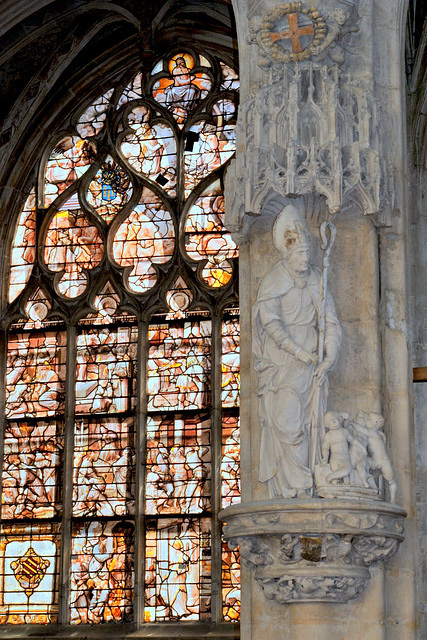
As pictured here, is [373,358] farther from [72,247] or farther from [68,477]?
[72,247]

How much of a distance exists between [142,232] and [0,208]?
1692 millimetres

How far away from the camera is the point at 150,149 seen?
14.0 m

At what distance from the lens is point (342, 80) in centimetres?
720

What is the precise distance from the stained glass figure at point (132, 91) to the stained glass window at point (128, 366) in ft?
0.09

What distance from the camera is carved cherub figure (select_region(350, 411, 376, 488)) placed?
6.55m

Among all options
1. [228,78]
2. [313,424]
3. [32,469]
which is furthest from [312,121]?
[228,78]

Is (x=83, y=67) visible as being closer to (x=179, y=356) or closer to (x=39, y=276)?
(x=39, y=276)

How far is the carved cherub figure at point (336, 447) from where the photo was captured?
648 centimetres

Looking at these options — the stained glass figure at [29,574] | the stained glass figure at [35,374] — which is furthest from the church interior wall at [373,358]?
the stained glass figure at [35,374]

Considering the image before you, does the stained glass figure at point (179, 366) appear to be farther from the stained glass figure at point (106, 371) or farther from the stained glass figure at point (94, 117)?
the stained glass figure at point (94, 117)

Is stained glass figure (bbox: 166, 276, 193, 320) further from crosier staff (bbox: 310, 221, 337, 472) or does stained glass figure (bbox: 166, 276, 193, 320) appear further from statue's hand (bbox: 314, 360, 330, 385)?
statue's hand (bbox: 314, 360, 330, 385)

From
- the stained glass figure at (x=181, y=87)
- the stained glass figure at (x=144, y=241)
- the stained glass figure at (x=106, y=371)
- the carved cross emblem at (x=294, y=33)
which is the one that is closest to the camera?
the carved cross emblem at (x=294, y=33)

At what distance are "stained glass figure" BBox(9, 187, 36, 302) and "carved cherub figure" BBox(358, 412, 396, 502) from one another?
766 centimetres

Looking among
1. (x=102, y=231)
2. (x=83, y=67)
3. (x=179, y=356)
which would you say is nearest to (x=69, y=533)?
(x=179, y=356)
